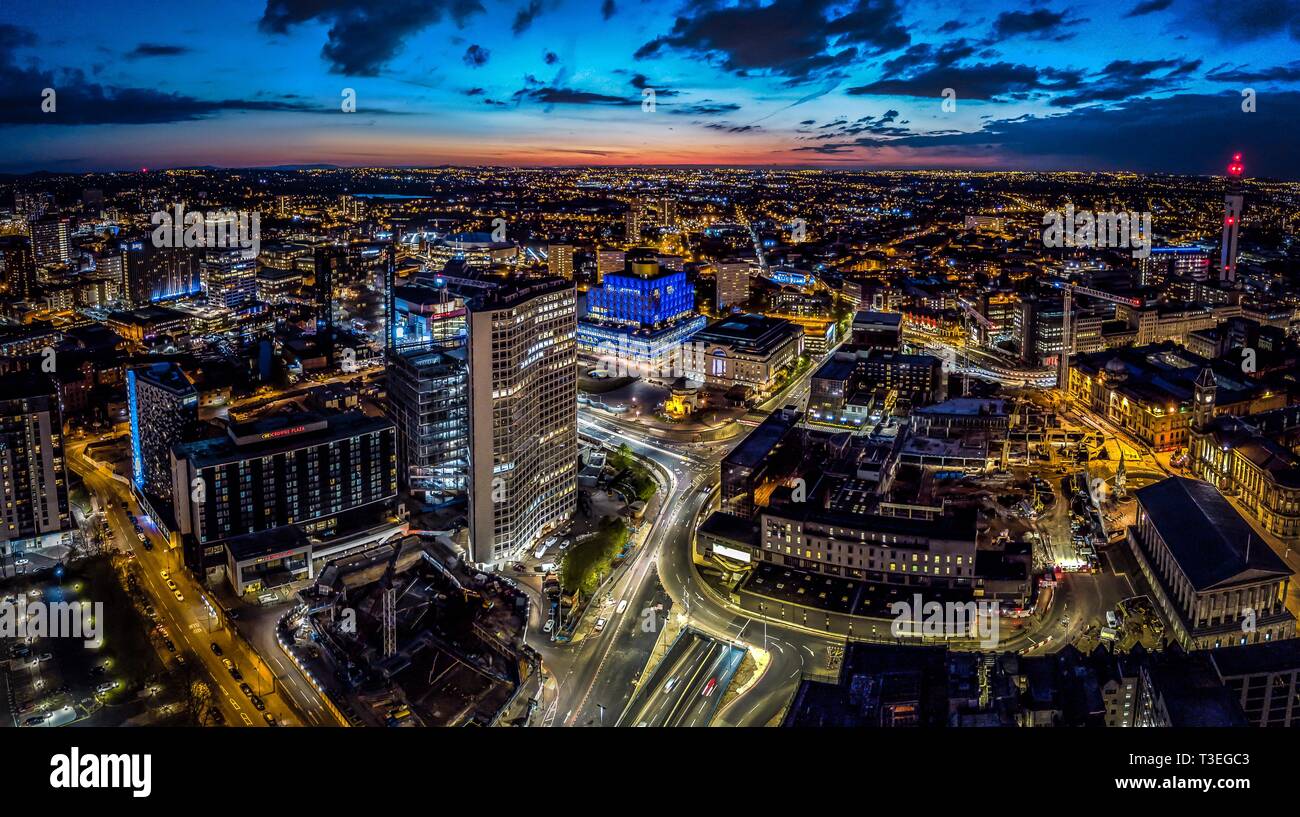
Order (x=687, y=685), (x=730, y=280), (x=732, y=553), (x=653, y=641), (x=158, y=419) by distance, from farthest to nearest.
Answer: (x=730, y=280) < (x=158, y=419) < (x=732, y=553) < (x=653, y=641) < (x=687, y=685)

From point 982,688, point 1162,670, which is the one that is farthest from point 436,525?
point 1162,670

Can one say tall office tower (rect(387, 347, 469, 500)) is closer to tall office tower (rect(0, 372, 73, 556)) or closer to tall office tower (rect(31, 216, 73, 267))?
tall office tower (rect(0, 372, 73, 556))

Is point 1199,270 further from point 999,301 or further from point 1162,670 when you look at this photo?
point 1162,670

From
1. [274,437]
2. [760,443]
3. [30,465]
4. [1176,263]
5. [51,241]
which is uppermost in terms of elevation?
[51,241]

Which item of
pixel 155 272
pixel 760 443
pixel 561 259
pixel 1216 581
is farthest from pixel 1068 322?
pixel 155 272

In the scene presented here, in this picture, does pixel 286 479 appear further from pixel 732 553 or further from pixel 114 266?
pixel 114 266
